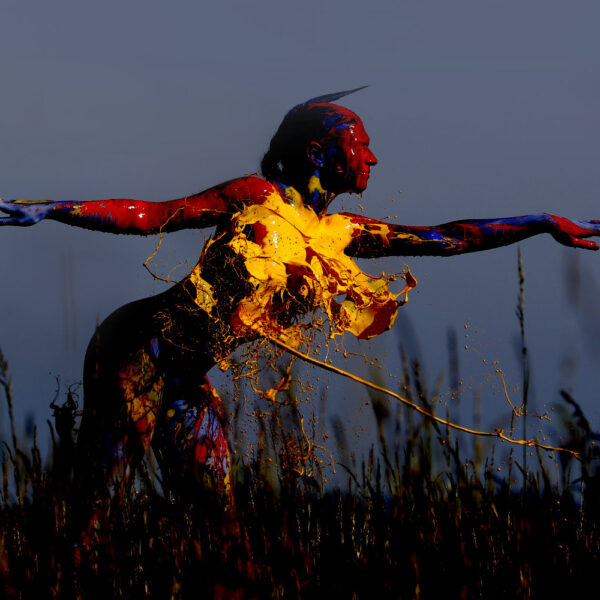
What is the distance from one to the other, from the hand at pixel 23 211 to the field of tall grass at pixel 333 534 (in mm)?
796

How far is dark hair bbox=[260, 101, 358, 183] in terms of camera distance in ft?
10.1

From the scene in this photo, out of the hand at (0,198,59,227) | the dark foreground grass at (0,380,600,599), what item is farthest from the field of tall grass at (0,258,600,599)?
the hand at (0,198,59,227)

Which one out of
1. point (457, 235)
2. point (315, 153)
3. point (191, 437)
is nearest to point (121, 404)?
point (191, 437)

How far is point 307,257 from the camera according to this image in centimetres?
285

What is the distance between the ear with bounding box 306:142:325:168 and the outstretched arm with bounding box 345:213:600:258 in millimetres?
224

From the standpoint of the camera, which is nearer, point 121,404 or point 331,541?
point 331,541

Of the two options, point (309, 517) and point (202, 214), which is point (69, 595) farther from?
point (202, 214)

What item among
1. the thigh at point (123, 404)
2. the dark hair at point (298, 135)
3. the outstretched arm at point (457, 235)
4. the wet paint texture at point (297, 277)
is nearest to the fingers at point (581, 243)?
the outstretched arm at point (457, 235)

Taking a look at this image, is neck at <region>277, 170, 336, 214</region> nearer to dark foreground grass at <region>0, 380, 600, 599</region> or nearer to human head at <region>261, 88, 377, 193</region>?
human head at <region>261, 88, 377, 193</region>

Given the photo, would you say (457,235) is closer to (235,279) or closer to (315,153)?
(315,153)

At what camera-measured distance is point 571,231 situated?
126 inches

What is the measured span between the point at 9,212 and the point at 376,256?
1.34 m

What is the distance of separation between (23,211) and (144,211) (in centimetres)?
41

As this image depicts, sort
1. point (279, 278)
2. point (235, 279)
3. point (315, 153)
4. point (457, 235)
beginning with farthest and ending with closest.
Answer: point (457, 235) < point (315, 153) < point (235, 279) < point (279, 278)
